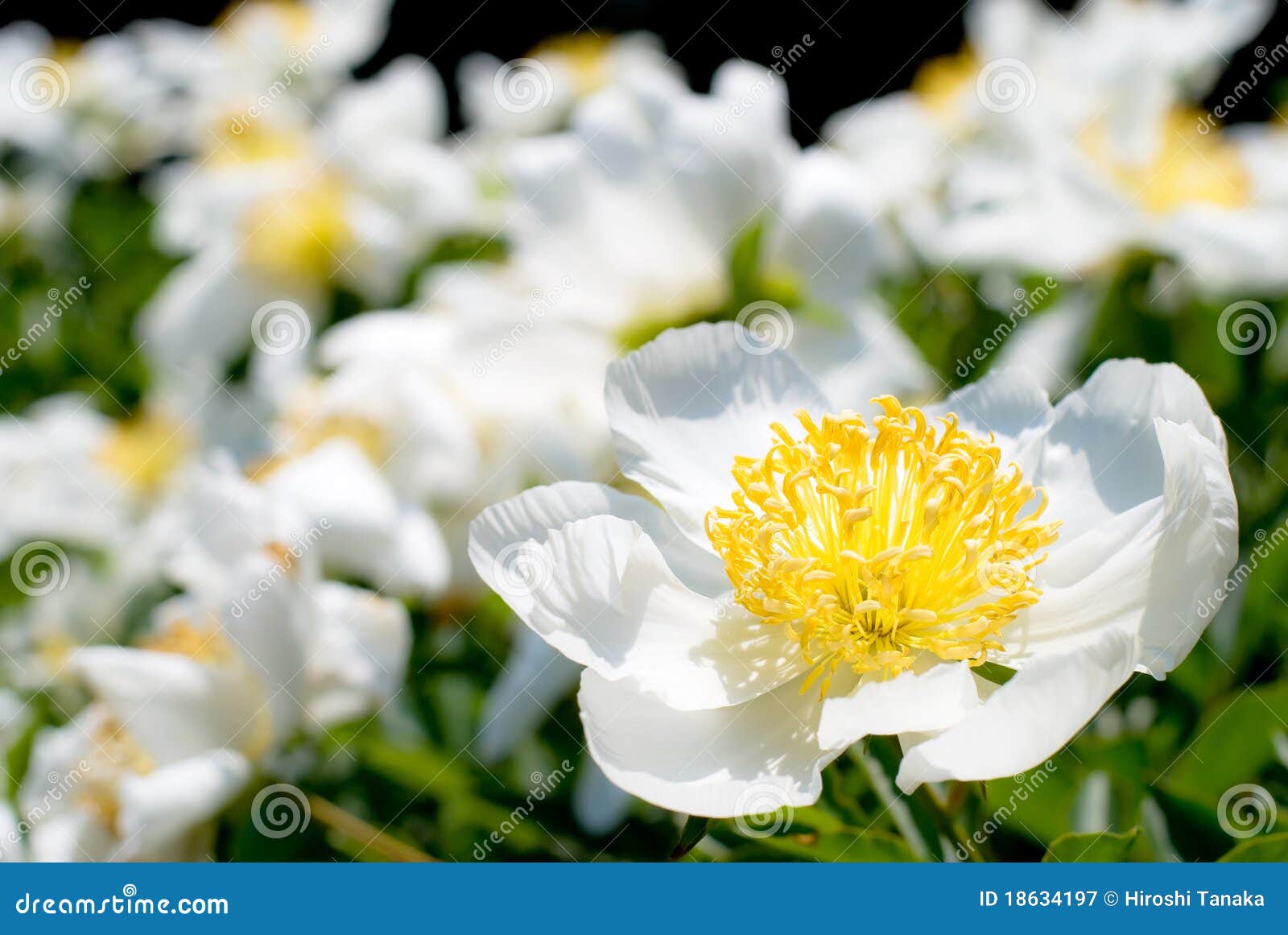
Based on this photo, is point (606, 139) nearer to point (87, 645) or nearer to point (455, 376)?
point (455, 376)

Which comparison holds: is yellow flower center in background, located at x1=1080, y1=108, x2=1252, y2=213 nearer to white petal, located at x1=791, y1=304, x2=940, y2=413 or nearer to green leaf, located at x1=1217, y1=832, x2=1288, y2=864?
white petal, located at x1=791, y1=304, x2=940, y2=413

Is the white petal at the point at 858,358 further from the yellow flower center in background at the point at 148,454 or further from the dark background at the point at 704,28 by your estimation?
the dark background at the point at 704,28

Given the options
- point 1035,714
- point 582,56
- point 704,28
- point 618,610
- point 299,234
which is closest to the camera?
point 1035,714

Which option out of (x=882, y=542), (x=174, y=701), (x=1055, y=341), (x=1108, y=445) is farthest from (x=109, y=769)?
(x=1055, y=341)

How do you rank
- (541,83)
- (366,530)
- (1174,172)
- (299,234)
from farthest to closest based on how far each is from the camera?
(541,83) < (299,234) < (1174,172) < (366,530)

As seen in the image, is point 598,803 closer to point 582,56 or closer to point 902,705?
point 902,705
